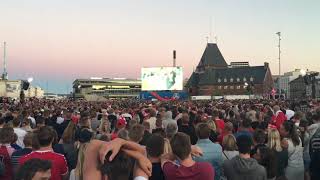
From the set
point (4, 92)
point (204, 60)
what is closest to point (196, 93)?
point (204, 60)

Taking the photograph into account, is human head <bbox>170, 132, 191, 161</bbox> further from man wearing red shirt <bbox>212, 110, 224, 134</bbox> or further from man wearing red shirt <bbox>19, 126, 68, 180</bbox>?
man wearing red shirt <bbox>212, 110, 224, 134</bbox>

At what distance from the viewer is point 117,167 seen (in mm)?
3588

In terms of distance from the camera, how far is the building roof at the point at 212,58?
178 meters

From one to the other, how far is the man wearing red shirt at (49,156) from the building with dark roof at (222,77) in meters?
161

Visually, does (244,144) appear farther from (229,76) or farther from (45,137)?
(229,76)

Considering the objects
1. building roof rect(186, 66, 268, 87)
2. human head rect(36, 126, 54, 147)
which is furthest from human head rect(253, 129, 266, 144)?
building roof rect(186, 66, 268, 87)

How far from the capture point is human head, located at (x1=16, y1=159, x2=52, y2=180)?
3.71 metres

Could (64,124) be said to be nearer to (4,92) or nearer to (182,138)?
(182,138)

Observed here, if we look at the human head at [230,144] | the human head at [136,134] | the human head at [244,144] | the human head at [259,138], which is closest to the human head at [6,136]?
the human head at [136,134]

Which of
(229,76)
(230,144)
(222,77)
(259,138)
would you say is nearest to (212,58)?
(222,77)

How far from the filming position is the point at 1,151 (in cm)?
694

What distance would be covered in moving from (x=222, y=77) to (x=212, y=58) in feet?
33.6

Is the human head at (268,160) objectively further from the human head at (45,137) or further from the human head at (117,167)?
the human head at (117,167)

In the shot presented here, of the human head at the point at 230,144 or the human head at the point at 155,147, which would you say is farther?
the human head at the point at 230,144
